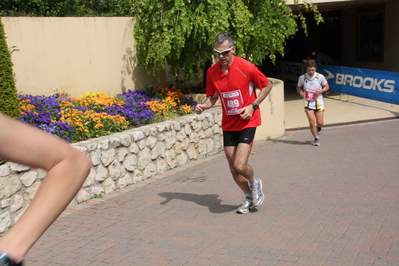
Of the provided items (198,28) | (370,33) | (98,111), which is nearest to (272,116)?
(198,28)

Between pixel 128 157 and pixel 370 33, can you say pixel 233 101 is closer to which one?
pixel 128 157

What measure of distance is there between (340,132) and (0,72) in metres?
7.52

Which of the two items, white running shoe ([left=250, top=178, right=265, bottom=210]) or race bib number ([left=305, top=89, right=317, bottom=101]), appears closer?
white running shoe ([left=250, top=178, right=265, bottom=210])

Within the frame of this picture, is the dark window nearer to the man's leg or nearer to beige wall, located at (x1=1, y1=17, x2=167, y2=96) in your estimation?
beige wall, located at (x1=1, y1=17, x2=167, y2=96)

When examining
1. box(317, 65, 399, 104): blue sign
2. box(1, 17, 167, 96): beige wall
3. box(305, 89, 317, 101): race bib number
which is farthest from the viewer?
box(317, 65, 399, 104): blue sign

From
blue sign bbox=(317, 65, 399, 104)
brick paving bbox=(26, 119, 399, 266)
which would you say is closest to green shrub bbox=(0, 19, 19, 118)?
brick paving bbox=(26, 119, 399, 266)

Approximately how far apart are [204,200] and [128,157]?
62.1 inches

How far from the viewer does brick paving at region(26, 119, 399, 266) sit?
474 cm

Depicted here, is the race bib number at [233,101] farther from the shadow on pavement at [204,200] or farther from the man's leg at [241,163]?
the shadow on pavement at [204,200]

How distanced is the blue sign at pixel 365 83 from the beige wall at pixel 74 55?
688 cm

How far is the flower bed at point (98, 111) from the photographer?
7287mm

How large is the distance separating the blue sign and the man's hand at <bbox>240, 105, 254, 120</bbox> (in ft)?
29.1

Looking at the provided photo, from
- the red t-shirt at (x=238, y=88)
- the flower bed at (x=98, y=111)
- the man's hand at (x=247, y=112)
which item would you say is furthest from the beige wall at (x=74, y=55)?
the man's hand at (x=247, y=112)

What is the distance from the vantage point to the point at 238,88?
18.8ft
